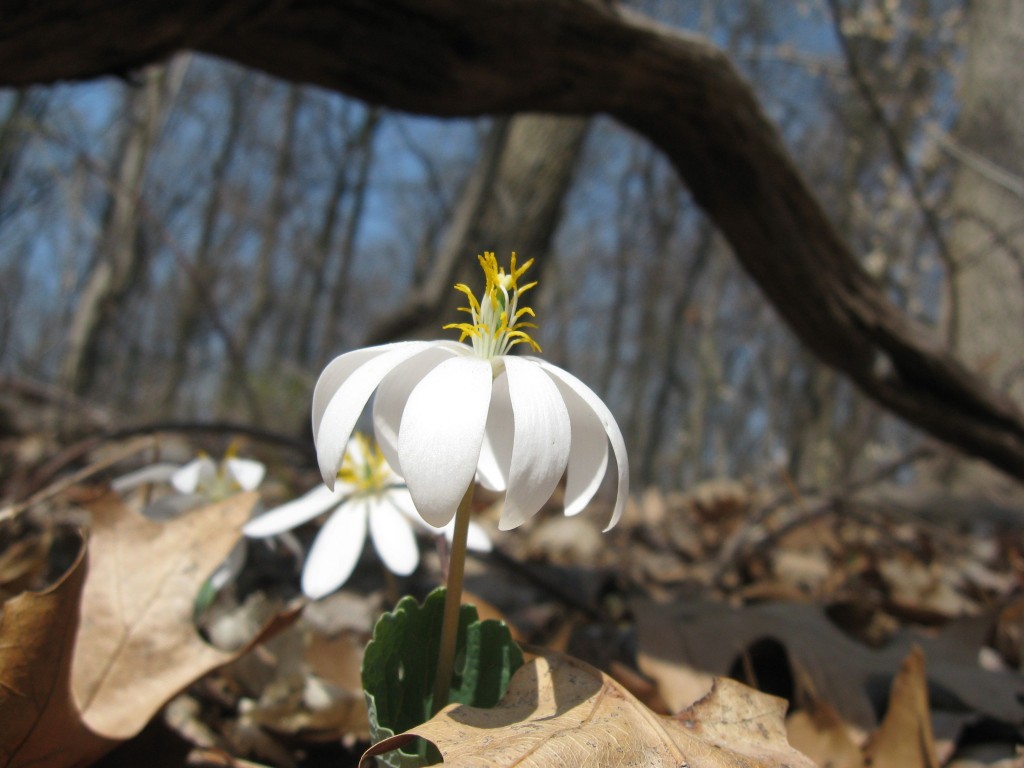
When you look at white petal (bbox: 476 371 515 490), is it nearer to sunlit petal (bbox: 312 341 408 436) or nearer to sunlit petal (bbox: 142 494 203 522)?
sunlit petal (bbox: 312 341 408 436)

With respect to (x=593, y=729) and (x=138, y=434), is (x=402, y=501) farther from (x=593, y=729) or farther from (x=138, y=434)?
(x=138, y=434)

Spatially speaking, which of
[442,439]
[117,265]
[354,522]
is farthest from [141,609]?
[117,265]

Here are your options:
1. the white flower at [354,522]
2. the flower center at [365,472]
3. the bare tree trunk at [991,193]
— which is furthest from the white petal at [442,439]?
the bare tree trunk at [991,193]

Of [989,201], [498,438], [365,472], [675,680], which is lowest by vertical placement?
[675,680]

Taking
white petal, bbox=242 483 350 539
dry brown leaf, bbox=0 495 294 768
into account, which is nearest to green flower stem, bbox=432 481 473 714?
dry brown leaf, bbox=0 495 294 768

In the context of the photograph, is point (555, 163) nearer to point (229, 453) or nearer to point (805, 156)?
point (229, 453)

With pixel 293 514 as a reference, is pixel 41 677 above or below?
below
